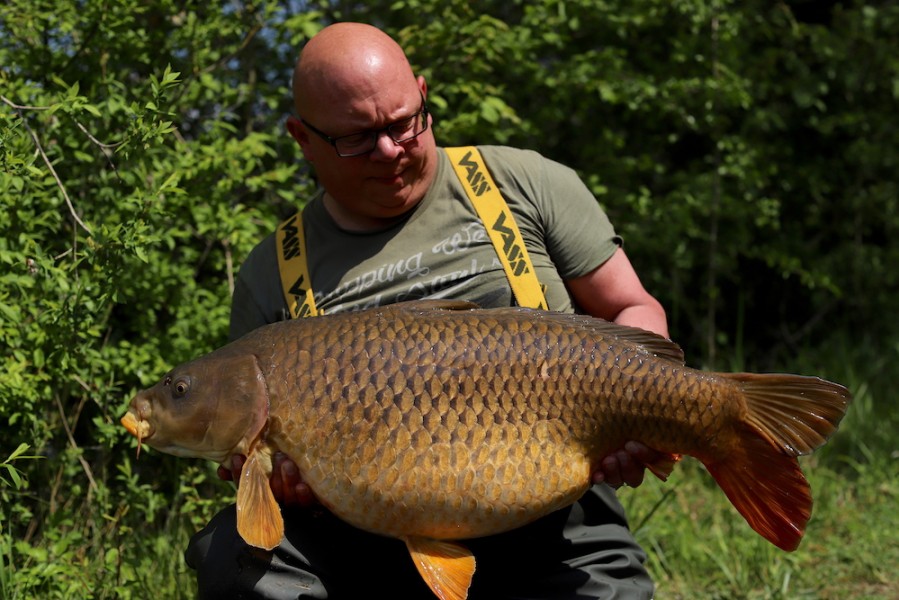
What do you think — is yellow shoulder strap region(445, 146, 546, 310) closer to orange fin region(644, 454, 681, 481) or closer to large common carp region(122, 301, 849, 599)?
large common carp region(122, 301, 849, 599)

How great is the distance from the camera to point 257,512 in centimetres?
180

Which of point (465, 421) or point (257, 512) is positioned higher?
point (465, 421)

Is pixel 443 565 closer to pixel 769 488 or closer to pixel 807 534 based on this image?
pixel 769 488

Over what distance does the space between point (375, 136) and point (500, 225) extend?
1.09ft

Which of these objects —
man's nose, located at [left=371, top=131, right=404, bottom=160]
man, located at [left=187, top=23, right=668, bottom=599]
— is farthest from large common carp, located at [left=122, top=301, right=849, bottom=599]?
man's nose, located at [left=371, top=131, right=404, bottom=160]

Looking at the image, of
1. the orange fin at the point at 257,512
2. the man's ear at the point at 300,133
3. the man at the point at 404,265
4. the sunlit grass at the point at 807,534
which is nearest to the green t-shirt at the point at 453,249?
the man at the point at 404,265

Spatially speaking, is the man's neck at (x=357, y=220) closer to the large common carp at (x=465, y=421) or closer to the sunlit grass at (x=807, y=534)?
the large common carp at (x=465, y=421)

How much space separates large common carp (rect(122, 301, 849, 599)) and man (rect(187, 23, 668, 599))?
0.36 feet

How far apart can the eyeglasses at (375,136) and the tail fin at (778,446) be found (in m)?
0.85

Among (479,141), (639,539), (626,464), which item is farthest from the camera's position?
(479,141)

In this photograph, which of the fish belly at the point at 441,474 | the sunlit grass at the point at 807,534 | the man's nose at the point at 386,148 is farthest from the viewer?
the sunlit grass at the point at 807,534

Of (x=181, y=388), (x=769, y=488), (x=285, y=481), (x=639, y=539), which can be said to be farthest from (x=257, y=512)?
(x=639, y=539)

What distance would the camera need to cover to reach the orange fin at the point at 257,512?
179 centimetres

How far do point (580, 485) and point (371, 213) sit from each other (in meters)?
0.79
